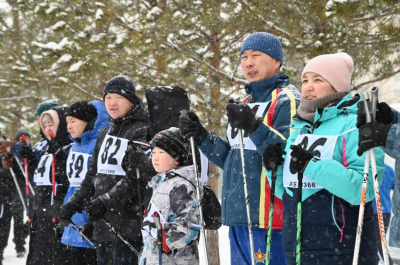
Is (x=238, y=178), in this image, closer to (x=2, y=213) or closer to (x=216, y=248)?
(x=216, y=248)

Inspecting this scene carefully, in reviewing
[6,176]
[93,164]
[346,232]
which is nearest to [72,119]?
[93,164]

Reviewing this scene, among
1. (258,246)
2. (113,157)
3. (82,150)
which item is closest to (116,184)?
(113,157)

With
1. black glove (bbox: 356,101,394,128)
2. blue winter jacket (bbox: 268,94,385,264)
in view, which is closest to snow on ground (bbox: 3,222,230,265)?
blue winter jacket (bbox: 268,94,385,264)

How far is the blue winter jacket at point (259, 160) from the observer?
3.61 m

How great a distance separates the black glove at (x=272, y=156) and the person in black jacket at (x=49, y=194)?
3.69 meters

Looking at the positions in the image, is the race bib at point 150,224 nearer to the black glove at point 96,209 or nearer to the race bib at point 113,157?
the black glove at point 96,209

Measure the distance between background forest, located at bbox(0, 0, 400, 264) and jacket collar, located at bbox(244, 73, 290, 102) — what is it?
243 cm

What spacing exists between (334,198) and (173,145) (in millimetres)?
1582

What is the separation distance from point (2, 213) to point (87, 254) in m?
4.99

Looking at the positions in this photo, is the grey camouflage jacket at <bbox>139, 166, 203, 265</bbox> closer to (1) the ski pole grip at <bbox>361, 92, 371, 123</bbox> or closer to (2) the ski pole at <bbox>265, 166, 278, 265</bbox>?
(2) the ski pole at <bbox>265, 166, 278, 265</bbox>

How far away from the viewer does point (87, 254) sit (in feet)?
18.8

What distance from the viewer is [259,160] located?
3750 mm

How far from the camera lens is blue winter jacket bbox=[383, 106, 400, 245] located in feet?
8.92

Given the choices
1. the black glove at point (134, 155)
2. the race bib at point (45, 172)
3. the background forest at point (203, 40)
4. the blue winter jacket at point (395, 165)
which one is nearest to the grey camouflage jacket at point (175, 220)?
the black glove at point (134, 155)
